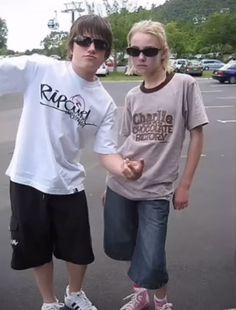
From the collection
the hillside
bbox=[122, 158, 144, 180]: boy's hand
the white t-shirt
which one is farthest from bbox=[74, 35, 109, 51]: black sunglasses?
the hillside

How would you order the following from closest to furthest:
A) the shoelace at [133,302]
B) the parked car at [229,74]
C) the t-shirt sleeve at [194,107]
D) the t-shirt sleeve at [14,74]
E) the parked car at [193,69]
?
1. the t-shirt sleeve at [14,74]
2. the t-shirt sleeve at [194,107]
3. the shoelace at [133,302]
4. the parked car at [229,74]
5. the parked car at [193,69]

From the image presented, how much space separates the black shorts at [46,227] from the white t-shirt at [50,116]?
71 millimetres

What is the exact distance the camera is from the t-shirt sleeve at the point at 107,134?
2.66m

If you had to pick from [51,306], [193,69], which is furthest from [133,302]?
[193,69]

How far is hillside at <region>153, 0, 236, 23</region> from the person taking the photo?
287 feet

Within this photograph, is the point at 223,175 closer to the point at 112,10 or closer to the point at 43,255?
the point at 43,255

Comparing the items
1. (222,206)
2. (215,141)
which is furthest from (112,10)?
(222,206)

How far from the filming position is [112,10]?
52.9 m

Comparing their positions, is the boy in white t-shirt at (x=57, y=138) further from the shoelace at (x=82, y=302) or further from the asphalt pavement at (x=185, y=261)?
Result: the asphalt pavement at (x=185, y=261)

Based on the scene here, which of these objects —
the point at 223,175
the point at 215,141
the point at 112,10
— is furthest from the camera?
the point at 112,10

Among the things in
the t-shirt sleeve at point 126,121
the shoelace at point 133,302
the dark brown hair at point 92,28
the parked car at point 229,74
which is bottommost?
the parked car at point 229,74

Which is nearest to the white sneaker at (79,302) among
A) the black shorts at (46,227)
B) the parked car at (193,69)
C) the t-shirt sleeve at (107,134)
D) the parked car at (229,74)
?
the black shorts at (46,227)

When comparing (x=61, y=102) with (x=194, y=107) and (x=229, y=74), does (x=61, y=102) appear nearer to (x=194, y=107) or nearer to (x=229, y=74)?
(x=194, y=107)

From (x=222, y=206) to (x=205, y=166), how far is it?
6.28 feet
